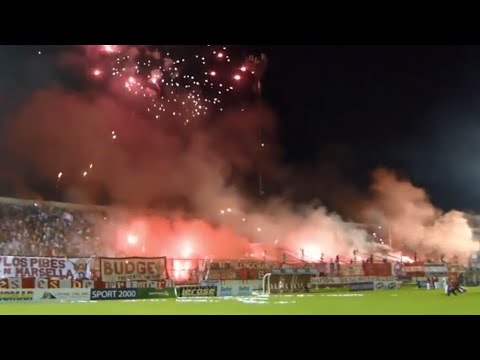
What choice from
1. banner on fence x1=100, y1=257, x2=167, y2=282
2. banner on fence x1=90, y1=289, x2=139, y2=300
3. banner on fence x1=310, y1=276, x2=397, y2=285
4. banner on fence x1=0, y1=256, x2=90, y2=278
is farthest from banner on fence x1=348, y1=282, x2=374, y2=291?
banner on fence x1=0, y1=256, x2=90, y2=278

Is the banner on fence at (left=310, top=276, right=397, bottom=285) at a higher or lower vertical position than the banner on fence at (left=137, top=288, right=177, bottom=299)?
higher

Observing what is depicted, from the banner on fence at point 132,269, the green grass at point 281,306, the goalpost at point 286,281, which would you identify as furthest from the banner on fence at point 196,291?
the goalpost at point 286,281

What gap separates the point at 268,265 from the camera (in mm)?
15531

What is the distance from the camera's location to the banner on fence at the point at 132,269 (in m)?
13.1

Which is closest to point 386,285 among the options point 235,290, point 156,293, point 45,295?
point 235,290

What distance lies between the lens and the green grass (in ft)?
31.4

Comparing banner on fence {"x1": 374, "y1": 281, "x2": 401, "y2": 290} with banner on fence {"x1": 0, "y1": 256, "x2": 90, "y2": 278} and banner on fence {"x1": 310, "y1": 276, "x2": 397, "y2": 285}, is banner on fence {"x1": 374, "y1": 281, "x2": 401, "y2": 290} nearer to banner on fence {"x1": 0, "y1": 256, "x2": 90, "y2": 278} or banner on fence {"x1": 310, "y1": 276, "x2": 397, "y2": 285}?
banner on fence {"x1": 310, "y1": 276, "x2": 397, "y2": 285}

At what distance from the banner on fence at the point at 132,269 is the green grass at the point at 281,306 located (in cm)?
135

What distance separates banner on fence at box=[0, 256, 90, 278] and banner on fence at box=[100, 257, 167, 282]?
44 cm
